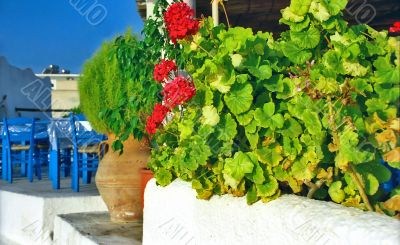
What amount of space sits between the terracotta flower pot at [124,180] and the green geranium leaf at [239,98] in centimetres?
187

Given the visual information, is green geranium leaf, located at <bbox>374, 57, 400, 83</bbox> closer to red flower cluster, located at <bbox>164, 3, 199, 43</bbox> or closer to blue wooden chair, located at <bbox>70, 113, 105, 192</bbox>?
red flower cluster, located at <bbox>164, 3, 199, 43</bbox>

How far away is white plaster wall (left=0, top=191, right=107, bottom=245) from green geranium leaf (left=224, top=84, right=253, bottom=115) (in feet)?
9.41

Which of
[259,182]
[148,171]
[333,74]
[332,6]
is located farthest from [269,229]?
[148,171]

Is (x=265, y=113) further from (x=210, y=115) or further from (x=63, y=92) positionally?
(x=63, y=92)

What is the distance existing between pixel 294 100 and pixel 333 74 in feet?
0.65

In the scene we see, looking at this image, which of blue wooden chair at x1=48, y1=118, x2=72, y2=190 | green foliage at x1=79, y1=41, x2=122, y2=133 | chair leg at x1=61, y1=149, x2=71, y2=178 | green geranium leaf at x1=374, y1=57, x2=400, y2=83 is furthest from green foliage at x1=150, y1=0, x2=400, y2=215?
chair leg at x1=61, y1=149, x2=71, y2=178

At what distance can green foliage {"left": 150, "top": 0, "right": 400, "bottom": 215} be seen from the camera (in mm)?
Answer: 1747

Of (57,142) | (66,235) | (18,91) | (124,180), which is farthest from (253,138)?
(18,91)

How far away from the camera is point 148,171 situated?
368 centimetres

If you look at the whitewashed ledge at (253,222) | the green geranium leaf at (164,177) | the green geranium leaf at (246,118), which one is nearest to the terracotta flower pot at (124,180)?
the whitewashed ledge at (253,222)

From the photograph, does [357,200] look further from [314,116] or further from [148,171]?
[148,171]

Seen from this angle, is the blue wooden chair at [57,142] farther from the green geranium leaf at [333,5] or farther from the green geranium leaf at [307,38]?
the green geranium leaf at [333,5]

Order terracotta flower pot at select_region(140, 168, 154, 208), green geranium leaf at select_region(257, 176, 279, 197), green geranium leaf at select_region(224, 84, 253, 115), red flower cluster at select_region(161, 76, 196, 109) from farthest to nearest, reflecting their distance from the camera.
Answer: terracotta flower pot at select_region(140, 168, 154, 208), red flower cluster at select_region(161, 76, 196, 109), green geranium leaf at select_region(224, 84, 253, 115), green geranium leaf at select_region(257, 176, 279, 197)

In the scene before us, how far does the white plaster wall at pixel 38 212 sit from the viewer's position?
4.48 meters
